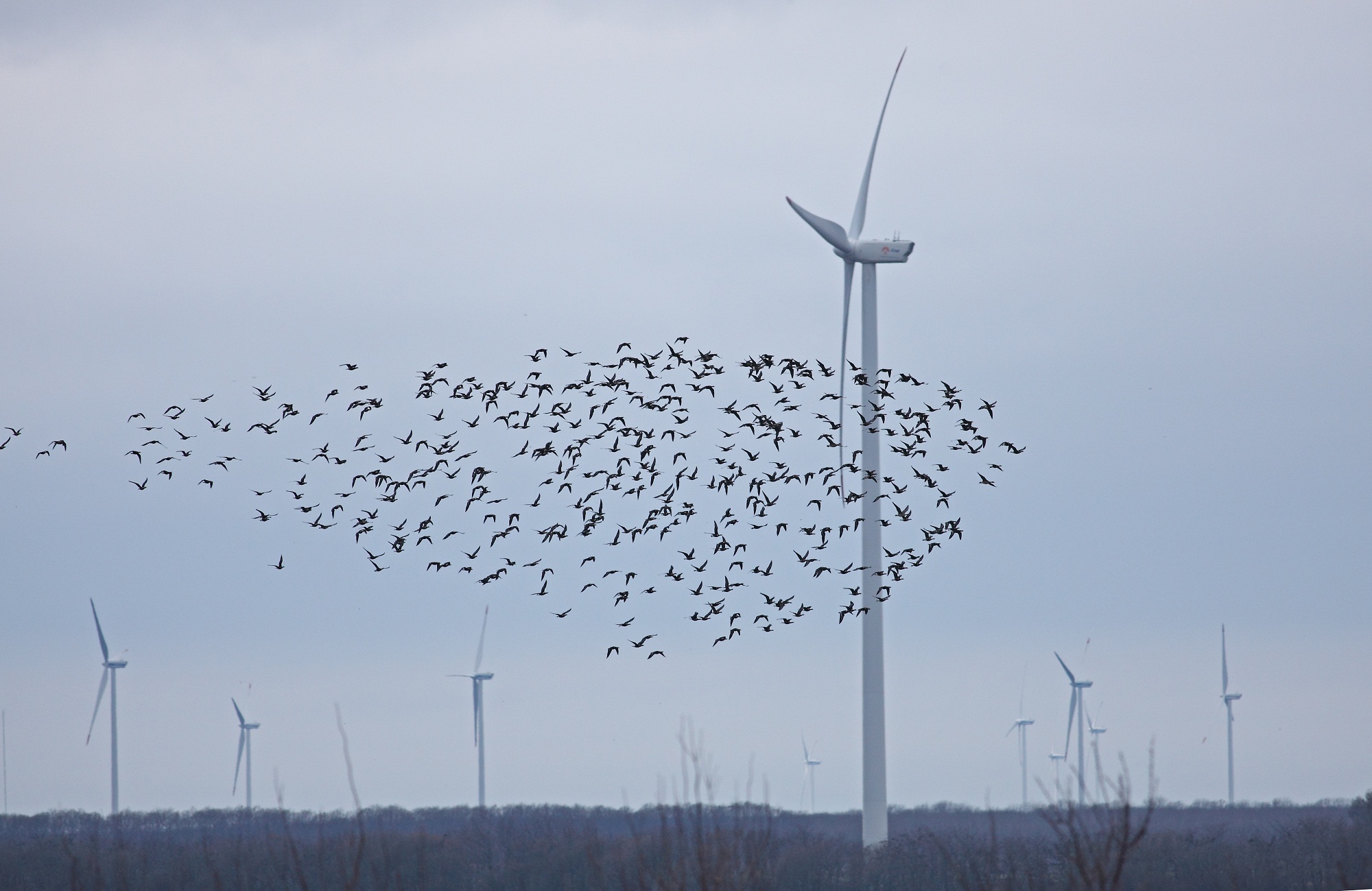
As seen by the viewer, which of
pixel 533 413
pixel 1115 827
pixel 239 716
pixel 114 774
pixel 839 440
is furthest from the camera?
pixel 239 716

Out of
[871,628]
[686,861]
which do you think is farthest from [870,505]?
[686,861]

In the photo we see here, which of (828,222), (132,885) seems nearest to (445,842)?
(132,885)

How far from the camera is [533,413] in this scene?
84.8 ft

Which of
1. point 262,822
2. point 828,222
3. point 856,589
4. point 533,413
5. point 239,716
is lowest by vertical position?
point 262,822

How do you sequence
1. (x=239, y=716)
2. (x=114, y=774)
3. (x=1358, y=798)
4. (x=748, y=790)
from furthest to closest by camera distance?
(x=239, y=716) < (x=114, y=774) < (x=1358, y=798) < (x=748, y=790)

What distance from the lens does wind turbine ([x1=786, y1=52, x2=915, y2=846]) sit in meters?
34.2

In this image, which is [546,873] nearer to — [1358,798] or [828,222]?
[828,222]

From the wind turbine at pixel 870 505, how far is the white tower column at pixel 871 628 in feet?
0.05

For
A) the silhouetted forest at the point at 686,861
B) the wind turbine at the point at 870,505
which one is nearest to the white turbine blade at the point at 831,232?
the wind turbine at the point at 870,505

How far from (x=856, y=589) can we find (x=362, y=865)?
47.2 ft

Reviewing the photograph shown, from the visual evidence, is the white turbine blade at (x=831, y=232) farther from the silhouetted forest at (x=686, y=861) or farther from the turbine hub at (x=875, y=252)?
the silhouetted forest at (x=686, y=861)

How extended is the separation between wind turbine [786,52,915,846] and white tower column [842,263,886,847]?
15 millimetres

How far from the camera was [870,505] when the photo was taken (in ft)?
114

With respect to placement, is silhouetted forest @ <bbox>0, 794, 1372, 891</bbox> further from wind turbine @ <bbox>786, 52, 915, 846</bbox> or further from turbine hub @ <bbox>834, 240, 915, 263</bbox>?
turbine hub @ <bbox>834, 240, 915, 263</bbox>
